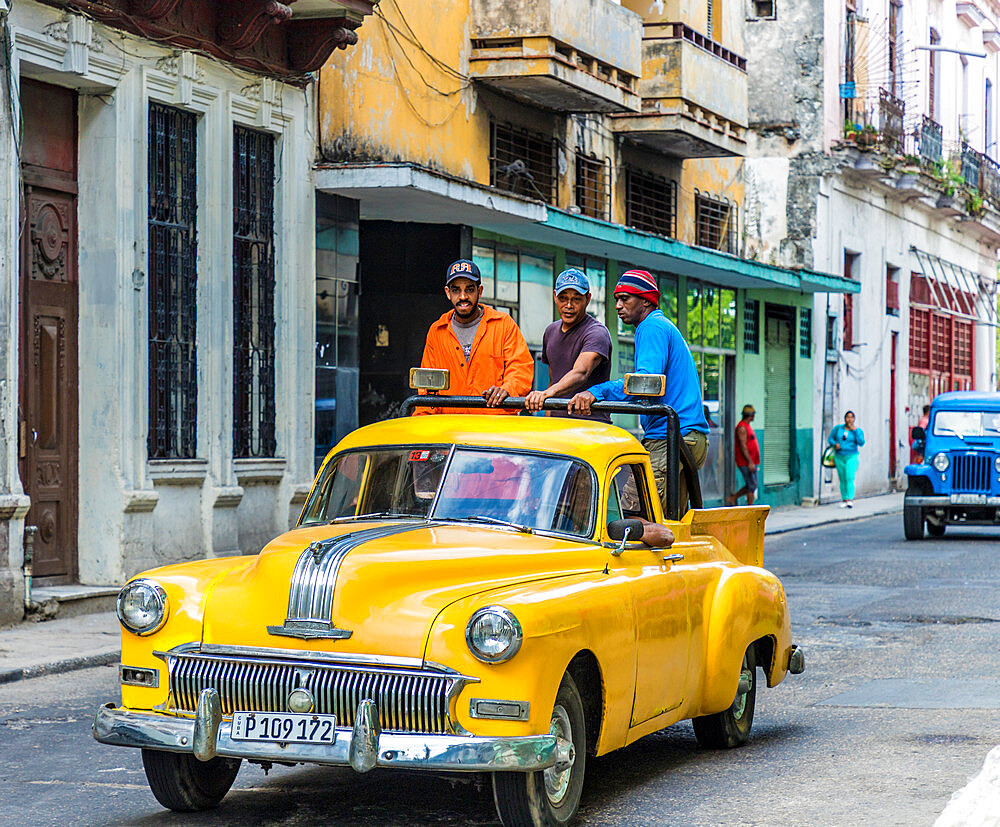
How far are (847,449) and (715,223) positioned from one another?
4.64m

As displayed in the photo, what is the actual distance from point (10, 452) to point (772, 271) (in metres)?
17.3

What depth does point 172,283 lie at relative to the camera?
1447 centimetres

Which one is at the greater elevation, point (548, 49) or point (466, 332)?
point (548, 49)

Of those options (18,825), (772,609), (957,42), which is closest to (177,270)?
(772,609)

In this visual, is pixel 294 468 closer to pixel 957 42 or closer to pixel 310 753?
pixel 310 753

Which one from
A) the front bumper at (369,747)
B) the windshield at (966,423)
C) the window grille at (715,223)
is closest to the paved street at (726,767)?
the front bumper at (369,747)

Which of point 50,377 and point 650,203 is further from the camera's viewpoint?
point 650,203

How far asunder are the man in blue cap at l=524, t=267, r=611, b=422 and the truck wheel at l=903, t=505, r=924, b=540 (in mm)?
14193

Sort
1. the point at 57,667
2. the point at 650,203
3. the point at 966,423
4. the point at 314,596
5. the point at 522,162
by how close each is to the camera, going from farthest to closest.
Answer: the point at 650,203
the point at 966,423
the point at 522,162
the point at 57,667
the point at 314,596

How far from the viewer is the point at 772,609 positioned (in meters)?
8.09

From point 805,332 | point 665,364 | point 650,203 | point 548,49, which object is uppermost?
point 548,49

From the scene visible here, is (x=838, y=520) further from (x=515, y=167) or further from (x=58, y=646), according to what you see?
Answer: (x=58, y=646)

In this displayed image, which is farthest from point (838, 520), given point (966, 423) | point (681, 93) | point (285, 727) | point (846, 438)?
point (285, 727)

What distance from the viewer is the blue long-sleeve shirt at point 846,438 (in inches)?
1134
